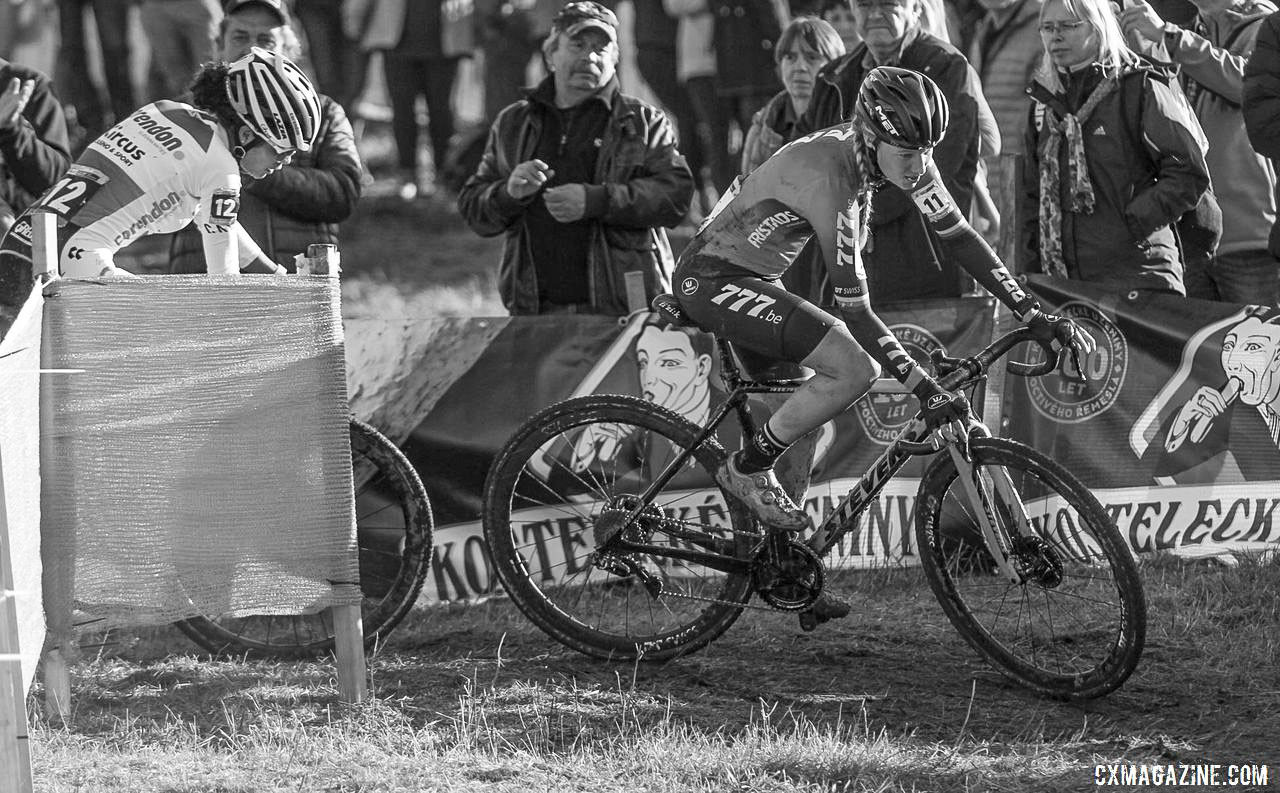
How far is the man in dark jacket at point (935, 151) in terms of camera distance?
740 centimetres

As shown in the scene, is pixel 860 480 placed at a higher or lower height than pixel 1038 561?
higher

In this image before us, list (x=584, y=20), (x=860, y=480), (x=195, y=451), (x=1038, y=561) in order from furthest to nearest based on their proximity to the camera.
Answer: (x=584, y=20)
(x=860, y=480)
(x=1038, y=561)
(x=195, y=451)

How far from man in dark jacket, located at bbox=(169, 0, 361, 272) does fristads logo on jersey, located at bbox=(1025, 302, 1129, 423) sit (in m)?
3.31

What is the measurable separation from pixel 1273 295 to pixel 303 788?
513cm

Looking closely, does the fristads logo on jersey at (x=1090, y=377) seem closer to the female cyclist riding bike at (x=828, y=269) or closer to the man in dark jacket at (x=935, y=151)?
the man in dark jacket at (x=935, y=151)

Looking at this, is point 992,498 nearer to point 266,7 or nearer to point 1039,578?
point 1039,578

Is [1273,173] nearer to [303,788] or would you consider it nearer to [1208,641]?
[1208,641]

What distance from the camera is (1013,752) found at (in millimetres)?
5301

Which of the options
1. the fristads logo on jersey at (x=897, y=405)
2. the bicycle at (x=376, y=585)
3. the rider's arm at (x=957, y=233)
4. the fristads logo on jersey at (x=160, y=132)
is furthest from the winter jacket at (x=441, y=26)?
the rider's arm at (x=957, y=233)

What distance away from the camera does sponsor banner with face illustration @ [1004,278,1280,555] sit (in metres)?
7.13

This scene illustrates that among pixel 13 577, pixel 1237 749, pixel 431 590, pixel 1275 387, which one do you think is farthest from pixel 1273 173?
pixel 13 577

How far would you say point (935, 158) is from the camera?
740cm

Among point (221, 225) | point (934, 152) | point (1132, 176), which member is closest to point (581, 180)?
point (934, 152)

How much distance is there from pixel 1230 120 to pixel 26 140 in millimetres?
5869
